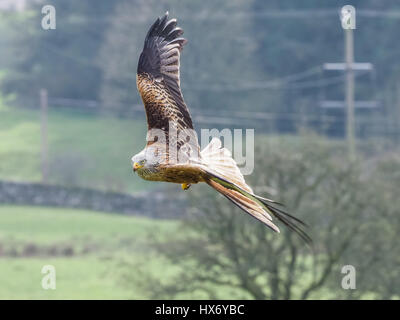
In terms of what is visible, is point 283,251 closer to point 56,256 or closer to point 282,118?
point 56,256

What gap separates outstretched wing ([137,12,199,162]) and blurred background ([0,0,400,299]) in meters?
14.4

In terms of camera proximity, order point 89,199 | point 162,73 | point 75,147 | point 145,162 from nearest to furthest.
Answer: point 145,162 → point 162,73 → point 89,199 → point 75,147

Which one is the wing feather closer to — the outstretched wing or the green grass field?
the outstretched wing

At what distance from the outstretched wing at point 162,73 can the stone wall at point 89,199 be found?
102ft

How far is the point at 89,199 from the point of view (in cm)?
3944

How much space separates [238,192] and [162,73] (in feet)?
4.67

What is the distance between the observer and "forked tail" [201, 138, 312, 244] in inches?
199

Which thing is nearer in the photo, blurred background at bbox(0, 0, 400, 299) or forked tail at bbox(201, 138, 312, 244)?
forked tail at bbox(201, 138, 312, 244)

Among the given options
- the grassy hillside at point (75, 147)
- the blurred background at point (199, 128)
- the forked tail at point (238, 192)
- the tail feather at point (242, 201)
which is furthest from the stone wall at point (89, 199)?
the tail feather at point (242, 201)

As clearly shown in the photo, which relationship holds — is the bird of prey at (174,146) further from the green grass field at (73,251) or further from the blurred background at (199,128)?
the green grass field at (73,251)

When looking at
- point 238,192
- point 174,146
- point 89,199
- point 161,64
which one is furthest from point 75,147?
point 238,192

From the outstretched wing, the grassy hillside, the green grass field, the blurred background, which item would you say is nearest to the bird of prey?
the outstretched wing

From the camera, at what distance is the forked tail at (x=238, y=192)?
16.6 ft

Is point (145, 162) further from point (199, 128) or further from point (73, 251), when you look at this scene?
point (199, 128)
